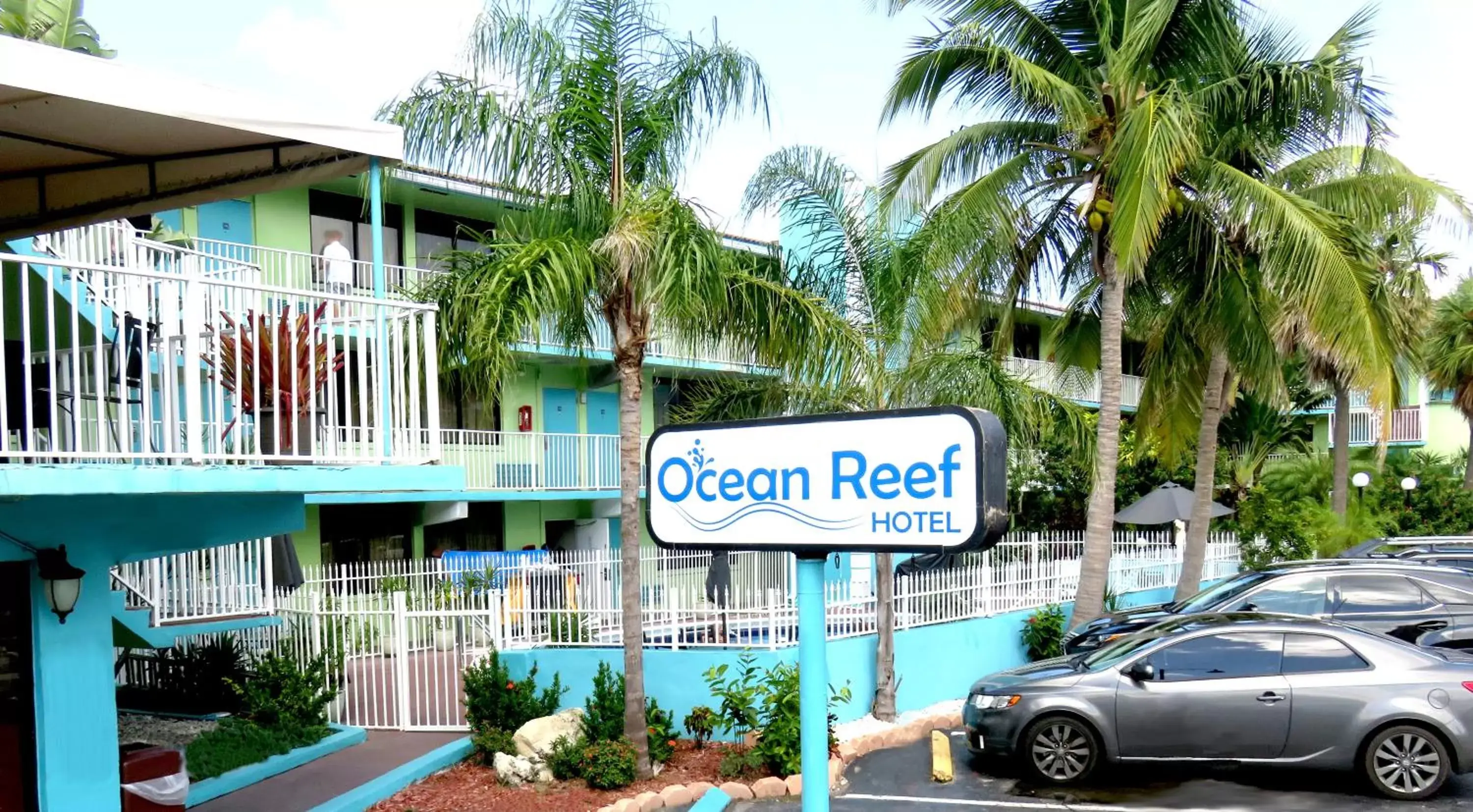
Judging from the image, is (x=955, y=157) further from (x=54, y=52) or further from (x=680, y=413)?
(x=54, y=52)

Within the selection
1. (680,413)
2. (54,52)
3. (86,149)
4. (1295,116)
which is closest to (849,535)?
(54,52)

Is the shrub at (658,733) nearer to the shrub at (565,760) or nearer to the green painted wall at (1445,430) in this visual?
the shrub at (565,760)

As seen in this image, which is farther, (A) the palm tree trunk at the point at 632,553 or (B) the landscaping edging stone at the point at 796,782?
(A) the palm tree trunk at the point at 632,553

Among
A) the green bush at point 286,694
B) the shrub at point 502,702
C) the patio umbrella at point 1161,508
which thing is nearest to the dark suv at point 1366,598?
the shrub at point 502,702

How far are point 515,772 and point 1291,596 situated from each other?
864cm

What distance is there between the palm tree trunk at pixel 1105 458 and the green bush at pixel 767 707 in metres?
5.07

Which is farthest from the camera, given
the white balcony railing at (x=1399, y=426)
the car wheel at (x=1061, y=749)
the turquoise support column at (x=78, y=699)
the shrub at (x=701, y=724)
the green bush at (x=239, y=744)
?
the white balcony railing at (x=1399, y=426)

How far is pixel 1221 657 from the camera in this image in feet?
34.6

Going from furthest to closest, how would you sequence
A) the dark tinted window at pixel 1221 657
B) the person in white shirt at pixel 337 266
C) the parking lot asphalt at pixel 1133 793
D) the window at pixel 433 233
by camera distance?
the window at pixel 433 233
the person in white shirt at pixel 337 266
the dark tinted window at pixel 1221 657
the parking lot asphalt at pixel 1133 793

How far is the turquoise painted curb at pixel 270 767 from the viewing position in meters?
9.84

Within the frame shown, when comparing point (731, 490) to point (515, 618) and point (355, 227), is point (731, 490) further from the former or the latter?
point (355, 227)

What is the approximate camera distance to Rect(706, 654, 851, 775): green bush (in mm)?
10703

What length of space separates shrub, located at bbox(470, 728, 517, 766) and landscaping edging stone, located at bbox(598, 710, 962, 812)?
4.97ft

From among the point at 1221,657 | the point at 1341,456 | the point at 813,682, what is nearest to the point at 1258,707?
the point at 1221,657
